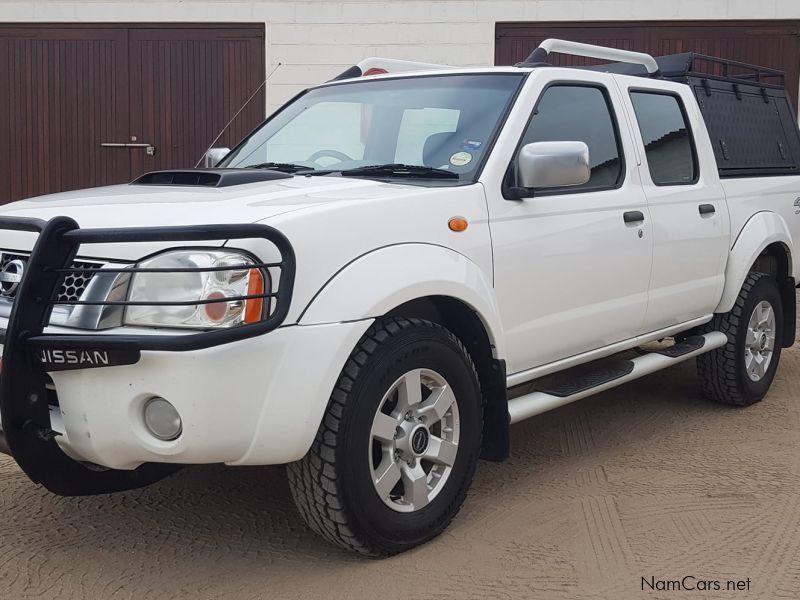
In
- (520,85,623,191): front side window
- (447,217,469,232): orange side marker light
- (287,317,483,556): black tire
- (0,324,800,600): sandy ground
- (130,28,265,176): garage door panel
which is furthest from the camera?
(130,28,265,176): garage door panel

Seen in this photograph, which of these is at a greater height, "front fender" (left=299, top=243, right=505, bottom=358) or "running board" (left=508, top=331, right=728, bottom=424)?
"front fender" (left=299, top=243, right=505, bottom=358)

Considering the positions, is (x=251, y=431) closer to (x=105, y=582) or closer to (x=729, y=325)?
(x=105, y=582)

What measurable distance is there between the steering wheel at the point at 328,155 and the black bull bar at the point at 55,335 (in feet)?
4.37

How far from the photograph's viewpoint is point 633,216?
169 inches

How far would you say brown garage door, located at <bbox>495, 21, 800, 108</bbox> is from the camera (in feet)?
36.6

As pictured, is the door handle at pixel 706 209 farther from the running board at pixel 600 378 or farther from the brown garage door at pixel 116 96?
the brown garage door at pixel 116 96

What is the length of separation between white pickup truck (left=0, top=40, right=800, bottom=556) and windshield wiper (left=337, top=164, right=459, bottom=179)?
0.4 inches

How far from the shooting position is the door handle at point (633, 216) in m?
4.25

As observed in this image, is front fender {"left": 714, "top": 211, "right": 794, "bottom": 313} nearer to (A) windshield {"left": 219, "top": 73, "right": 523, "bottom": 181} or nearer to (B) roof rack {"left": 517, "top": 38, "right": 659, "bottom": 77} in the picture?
(B) roof rack {"left": 517, "top": 38, "right": 659, "bottom": 77}

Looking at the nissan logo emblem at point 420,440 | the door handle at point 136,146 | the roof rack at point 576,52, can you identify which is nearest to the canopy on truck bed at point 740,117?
the roof rack at point 576,52

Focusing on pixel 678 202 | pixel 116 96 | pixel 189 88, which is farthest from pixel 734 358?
pixel 116 96

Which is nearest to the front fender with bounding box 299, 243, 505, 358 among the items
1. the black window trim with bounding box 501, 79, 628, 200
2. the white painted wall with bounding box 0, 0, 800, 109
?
the black window trim with bounding box 501, 79, 628, 200

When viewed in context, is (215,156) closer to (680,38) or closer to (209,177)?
(209,177)

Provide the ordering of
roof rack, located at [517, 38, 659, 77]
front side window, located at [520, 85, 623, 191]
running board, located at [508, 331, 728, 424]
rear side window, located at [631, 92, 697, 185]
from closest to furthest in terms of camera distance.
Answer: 1. running board, located at [508, 331, 728, 424]
2. front side window, located at [520, 85, 623, 191]
3. roof rack, located at [517, 38, 659, 77]
4. rear side window, located at [631, 92, 697, 185]
